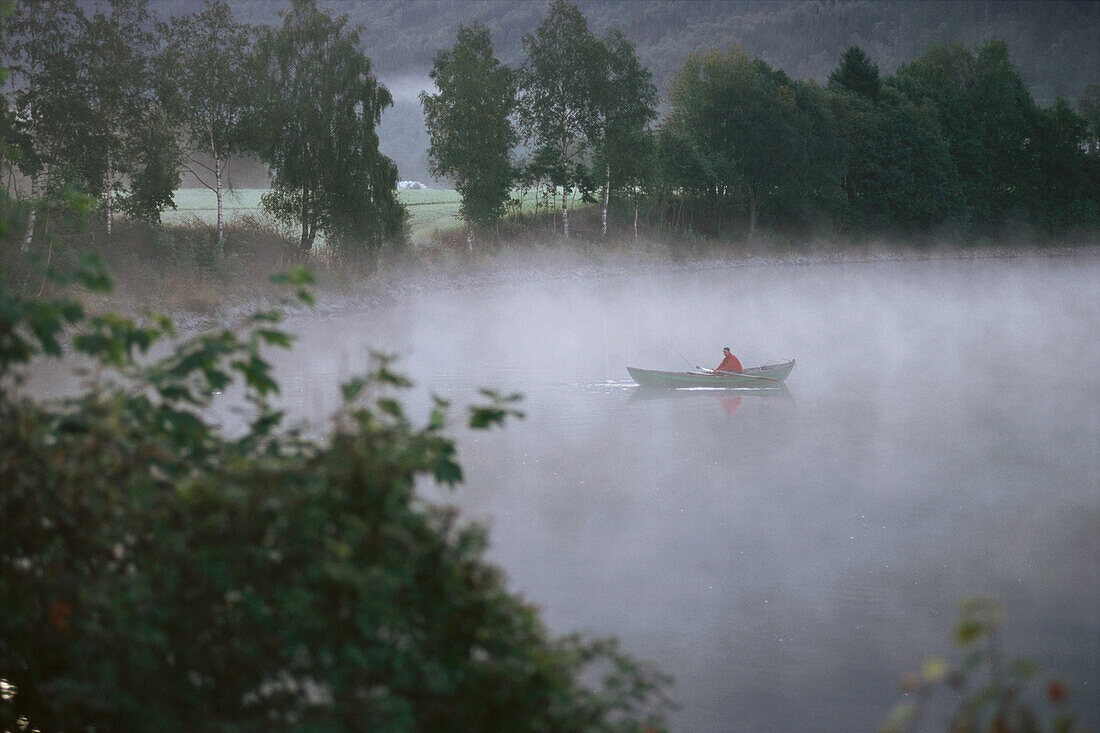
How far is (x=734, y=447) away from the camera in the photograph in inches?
744

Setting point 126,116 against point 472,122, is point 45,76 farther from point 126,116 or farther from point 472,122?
point 472,122

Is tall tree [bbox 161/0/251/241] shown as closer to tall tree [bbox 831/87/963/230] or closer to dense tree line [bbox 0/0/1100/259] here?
dense tree line [bbox 0/0/1100/259]

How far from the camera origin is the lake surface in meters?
9.28

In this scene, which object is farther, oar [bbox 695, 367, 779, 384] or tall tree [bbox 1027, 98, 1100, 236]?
tall tree [bbox 1027, 98, 1100, 236]

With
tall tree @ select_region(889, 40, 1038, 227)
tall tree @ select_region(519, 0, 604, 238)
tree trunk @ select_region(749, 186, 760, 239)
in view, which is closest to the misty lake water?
tall tree @ select_region(519, 0, 604, 238)

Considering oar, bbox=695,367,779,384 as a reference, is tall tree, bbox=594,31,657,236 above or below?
above

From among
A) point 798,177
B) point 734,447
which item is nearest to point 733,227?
point 798,177

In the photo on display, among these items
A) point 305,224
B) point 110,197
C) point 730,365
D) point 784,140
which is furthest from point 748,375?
point 784,140

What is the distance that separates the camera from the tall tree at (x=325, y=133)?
4038 centimetres

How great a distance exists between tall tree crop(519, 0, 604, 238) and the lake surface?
2567 centimetres

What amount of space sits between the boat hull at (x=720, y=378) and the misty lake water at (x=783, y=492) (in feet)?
1.28

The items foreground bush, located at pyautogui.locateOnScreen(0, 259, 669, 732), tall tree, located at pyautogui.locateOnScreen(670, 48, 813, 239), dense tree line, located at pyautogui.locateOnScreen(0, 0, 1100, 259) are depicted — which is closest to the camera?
foreground bush, located at pyautogui.locateOnScreen(0, 259, 669, 732)

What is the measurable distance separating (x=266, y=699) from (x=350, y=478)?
3.03ft

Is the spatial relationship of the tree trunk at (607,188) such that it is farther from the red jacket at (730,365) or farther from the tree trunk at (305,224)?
the red jacket at (730,365)
